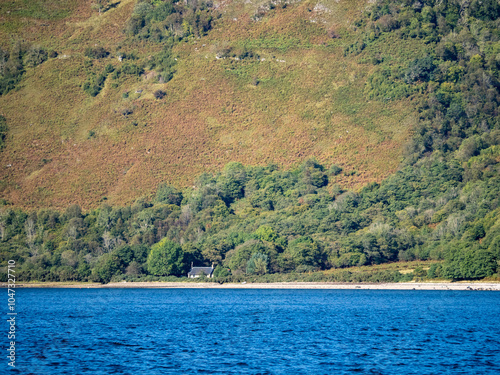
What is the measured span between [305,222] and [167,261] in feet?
121

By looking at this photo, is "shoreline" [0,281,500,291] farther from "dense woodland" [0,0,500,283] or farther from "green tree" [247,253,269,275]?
"green tree" [247,253,269,275]

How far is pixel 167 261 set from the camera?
404 feet

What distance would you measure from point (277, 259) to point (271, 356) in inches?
3147

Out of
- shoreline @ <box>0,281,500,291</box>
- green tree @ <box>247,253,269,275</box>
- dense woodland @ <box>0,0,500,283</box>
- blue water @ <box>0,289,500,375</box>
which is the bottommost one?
blue water @ <box>0,289,500,375</box>

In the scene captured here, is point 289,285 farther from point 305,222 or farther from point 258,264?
point 305,222

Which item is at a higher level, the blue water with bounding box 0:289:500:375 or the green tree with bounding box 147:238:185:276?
the green tree with bounding box 147:238:185:276

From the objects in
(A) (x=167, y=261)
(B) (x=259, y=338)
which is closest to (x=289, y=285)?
(A) (x=167, y=261)

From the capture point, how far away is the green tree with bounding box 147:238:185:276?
12312 cm

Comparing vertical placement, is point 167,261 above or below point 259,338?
above

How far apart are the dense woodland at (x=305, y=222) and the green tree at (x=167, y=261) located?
21 cm

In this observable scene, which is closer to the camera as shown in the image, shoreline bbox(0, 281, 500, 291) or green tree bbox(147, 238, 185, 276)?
shoreline bbox(0, 281, 500, 291)

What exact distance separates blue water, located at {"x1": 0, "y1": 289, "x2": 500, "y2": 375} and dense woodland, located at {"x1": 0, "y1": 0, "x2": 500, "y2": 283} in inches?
1458

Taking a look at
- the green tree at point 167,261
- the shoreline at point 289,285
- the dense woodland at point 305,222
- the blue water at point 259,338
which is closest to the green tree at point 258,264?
the dense woodland at point 305,222

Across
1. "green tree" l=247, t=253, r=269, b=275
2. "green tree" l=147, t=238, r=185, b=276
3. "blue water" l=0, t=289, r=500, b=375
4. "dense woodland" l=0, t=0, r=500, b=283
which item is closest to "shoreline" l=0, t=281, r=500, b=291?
"dense woodland" l=0, t=0, r=500, b=283
